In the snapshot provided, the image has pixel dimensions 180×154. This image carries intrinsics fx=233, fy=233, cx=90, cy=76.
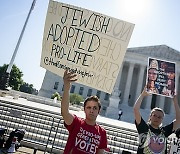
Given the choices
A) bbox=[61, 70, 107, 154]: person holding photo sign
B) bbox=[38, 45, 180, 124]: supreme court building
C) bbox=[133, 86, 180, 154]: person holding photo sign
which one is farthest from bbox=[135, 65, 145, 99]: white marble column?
bbox=[61, 70, 107, 154]: person holding photo sign

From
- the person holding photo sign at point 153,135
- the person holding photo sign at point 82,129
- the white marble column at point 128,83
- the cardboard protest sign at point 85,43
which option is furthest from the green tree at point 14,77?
the person holding photo sign at point 82,129

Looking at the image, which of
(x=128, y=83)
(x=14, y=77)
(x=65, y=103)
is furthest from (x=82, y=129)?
(x=14, y=77)

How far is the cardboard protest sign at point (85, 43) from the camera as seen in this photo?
4758 millimetres

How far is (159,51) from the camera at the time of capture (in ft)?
177

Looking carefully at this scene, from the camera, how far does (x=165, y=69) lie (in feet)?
18.2

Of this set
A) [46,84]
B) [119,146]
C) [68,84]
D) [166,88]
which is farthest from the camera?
[46,84]

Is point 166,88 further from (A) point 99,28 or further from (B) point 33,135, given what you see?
(B) point 33,135

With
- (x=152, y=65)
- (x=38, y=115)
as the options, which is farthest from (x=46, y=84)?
(x=152, y=65)

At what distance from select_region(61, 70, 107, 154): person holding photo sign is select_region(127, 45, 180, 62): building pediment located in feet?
169

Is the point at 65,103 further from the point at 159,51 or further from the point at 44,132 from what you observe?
the point at 159,51

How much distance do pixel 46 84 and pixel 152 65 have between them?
59638mm

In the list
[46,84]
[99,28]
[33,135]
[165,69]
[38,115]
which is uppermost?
[46,84]

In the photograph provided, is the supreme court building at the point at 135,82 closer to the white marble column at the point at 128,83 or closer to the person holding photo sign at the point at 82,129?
the white marble column at the point at 128,83

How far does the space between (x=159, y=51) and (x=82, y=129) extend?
54006 mm
